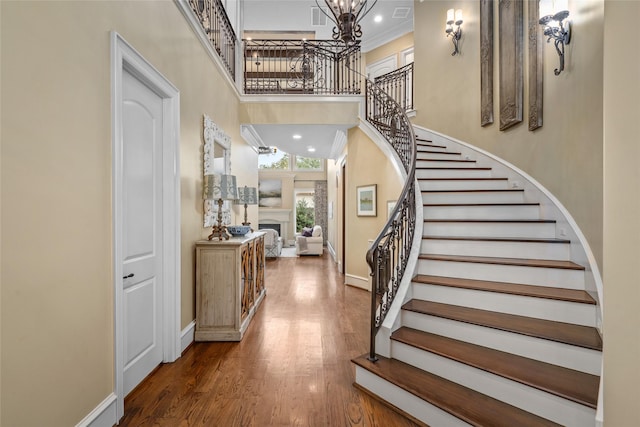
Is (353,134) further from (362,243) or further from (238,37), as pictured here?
(238,37)

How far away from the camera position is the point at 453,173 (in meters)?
4.25

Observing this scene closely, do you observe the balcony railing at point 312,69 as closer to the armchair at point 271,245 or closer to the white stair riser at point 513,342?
the white stair riser at point 513,342

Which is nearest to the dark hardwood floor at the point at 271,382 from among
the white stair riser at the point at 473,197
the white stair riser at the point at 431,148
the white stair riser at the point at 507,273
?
the white stair riser at the point at 507,273

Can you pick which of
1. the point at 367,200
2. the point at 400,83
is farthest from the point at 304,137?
the point at 400,83

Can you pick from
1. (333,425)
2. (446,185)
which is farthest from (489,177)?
(333,425)

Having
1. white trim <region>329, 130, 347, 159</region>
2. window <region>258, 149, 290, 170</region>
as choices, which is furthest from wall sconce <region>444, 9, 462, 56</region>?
window <region>258, 149, 290, 170</region>

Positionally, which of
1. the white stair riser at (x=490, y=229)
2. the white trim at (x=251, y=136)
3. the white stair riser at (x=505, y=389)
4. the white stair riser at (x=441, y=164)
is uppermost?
the white trim at (x=251, y=136)

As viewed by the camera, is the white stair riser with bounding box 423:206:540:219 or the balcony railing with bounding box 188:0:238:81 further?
the balcony railing with bounding box 188:0:238:81

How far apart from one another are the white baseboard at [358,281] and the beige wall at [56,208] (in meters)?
3.95

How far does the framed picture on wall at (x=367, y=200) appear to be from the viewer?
5.32m

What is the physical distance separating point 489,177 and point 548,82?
52.9 inches

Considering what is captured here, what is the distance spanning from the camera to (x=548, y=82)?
2.96 m

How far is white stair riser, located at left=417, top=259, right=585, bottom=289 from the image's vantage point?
227 centimetres

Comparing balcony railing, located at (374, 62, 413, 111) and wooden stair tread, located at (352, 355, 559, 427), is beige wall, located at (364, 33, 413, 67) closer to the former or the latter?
balcony railing, located at (374, 62, 413, 111)
